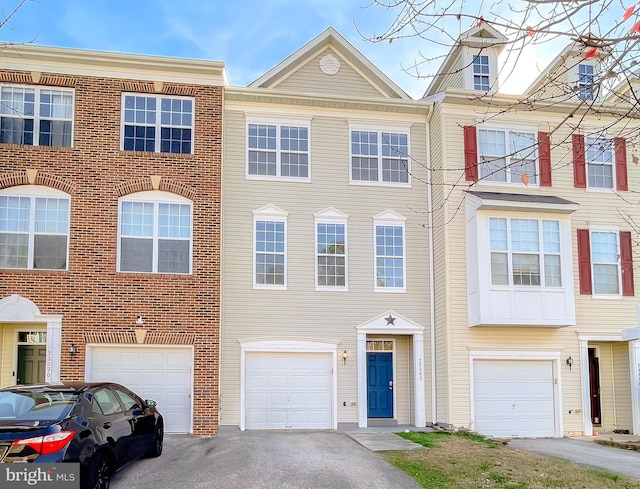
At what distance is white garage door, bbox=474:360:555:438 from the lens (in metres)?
16.9

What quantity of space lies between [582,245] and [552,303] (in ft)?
7.55

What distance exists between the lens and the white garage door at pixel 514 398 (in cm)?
1694

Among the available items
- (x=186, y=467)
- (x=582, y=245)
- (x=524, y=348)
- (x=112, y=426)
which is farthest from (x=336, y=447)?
(x=582, y=245)

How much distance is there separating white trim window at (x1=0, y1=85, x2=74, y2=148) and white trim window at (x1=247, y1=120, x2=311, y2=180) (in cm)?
463

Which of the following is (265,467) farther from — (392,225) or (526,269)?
(526,269)

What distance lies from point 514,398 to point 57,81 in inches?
560

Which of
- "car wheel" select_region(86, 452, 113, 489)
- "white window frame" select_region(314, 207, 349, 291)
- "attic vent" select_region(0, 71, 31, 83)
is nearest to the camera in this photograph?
"car wheel" select_region(86, 452, 113, 489)

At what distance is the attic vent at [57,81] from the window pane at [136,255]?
411cm

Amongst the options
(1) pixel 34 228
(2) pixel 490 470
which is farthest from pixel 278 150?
(2) pixel 490 470

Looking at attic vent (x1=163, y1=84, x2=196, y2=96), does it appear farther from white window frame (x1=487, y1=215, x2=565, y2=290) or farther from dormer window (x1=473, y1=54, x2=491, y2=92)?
white window frame (x1=487, y1=215, x2=565, y2=290)

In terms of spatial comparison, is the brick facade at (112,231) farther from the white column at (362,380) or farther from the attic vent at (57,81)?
the white column at (362,380)

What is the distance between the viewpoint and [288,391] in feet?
55.0

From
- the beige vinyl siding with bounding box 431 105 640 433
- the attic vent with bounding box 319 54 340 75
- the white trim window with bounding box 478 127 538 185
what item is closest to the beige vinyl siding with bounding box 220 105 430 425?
the beige vinyl siding with bounding box 431 105 640 433

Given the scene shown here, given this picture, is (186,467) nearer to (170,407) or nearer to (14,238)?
(170,407)
